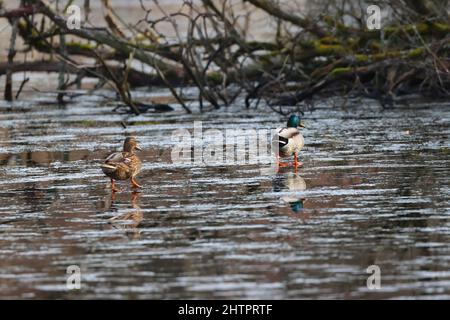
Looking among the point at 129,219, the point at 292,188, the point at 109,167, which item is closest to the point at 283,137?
the point at 292,188

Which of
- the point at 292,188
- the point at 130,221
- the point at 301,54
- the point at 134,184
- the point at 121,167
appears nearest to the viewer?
the point at 130,221

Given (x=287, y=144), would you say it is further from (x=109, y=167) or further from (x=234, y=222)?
(x=234, y=222)

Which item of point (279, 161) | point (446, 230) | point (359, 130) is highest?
point (359, 130)

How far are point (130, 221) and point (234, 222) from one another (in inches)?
38.0

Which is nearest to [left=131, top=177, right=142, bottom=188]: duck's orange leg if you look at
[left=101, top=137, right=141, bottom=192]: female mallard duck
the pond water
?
[left=101, top=137, right=141, bottom=192]: female mallard duck

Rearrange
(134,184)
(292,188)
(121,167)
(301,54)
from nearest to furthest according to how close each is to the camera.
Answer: (292,188)
(121,167)
(134,184)
(301,54)

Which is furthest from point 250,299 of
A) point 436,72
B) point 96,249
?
point 436,72

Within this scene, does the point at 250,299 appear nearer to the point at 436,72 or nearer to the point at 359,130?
the point at 359,130

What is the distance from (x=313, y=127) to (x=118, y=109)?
5.86 metres

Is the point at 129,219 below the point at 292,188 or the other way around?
below

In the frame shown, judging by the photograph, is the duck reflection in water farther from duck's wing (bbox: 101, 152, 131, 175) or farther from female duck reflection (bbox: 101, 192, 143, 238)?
duck's wing (bbox: 101, 152, 131, 175)

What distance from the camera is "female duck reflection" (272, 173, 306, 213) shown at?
39.0 feet

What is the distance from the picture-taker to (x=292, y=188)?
13.0 m

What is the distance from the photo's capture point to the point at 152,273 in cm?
889
